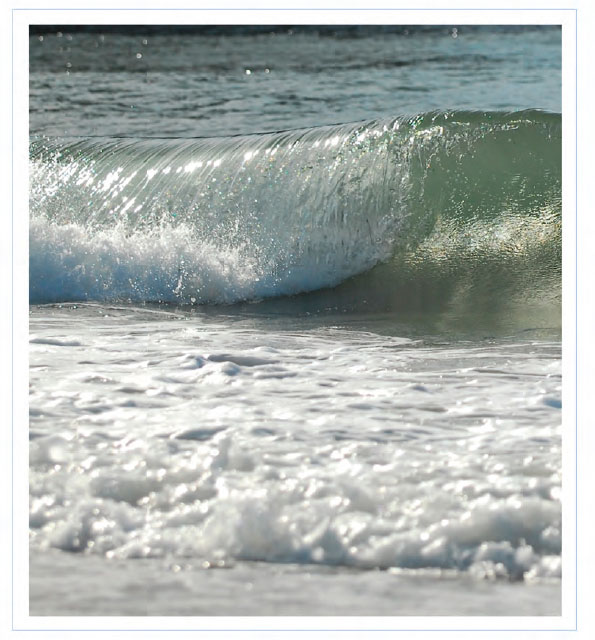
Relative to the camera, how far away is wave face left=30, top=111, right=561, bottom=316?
486cm

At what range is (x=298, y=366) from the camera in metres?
3.18

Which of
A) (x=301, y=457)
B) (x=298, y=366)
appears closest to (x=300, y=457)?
(x=301, y=457)

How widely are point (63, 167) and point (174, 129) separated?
8.12 feet

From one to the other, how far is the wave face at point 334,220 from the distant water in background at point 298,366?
2 cm

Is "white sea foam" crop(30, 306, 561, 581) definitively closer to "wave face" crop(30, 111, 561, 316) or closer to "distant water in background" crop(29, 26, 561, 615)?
"distant water in background" crop(29, 26, 561, 615)

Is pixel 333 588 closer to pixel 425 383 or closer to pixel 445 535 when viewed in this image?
pixel 445 535

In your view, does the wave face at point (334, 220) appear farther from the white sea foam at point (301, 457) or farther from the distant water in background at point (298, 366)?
the white sea foam at point (301, 457)

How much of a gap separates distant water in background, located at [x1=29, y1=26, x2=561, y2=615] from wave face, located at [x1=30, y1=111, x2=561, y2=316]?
0.6 inches

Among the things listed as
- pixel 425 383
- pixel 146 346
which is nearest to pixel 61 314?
pixel 146 346

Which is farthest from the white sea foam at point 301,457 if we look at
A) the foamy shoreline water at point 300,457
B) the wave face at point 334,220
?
the wave face at point 334,220

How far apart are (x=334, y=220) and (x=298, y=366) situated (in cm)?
212

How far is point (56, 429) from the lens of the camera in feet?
8.27

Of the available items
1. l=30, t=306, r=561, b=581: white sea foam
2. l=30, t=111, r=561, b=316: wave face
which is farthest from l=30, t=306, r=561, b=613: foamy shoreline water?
l=30, t=111, r=561, b=316: wave face

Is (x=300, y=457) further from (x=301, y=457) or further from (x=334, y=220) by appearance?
(x=334, y=220)
